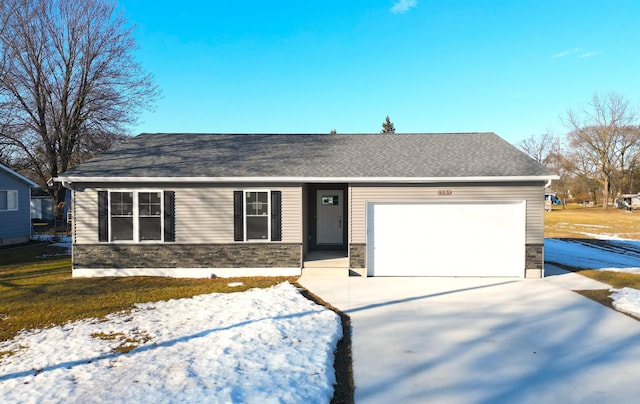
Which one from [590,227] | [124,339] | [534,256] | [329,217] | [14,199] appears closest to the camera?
[124,339]

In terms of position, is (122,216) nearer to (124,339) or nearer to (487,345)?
(124,339)

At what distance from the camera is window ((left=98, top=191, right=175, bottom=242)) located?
9.96 m

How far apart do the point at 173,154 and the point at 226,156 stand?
69.2 inches

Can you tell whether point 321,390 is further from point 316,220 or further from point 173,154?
point 173,154

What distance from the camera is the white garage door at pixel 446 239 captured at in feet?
31.8

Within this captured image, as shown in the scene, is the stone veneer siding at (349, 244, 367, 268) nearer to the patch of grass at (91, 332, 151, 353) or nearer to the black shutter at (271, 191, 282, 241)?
the black shutter at (271, 191, 282, 241)

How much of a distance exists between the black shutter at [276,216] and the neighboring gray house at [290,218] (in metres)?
0.03

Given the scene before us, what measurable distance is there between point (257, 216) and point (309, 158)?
8.38ft

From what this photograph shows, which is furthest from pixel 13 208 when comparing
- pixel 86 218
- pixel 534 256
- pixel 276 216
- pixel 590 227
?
pixel 590 227

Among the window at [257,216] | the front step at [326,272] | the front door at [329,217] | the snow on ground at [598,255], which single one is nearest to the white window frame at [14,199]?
the window at [257,216]

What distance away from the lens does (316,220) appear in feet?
41.3

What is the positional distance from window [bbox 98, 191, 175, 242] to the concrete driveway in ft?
15.4

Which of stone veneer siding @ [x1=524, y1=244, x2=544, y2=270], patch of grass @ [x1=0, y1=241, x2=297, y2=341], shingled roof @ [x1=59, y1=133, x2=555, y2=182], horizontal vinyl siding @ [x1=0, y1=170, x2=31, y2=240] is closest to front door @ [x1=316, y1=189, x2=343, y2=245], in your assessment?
shingled roof @ [x1=59, y1=133, x2=555, y2=182]

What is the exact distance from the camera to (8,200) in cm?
1644
